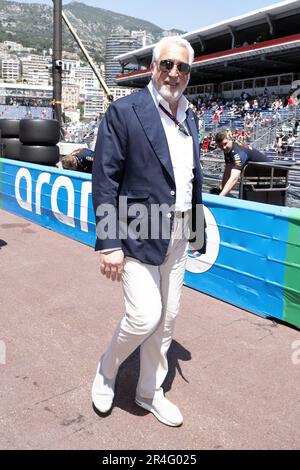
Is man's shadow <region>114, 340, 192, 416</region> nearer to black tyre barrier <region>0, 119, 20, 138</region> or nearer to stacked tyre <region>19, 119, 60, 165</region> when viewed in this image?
stacked tyre <region>19, 119, 60, 165</region>

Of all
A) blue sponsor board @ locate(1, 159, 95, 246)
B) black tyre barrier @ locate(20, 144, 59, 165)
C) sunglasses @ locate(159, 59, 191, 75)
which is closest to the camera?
sunglasses @ locate(159, 59, 191, 75)

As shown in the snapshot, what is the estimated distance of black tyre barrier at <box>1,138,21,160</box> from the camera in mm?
10930

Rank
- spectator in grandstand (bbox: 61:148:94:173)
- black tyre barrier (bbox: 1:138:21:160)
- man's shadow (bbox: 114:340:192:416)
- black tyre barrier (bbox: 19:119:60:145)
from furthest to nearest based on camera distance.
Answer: black tyre barrier (bbox: 1:138:21:160), black tyre barrier (bbox: 19:119:60:145), spectator in grandstand (bbox: 61:148:94:173), man's shadow (bbox: 114:340:192:416)

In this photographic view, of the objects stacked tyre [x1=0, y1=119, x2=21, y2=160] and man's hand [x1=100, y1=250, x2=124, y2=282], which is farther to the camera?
stacked tyre [x1=0, y1=119, x2=21, y2=160]

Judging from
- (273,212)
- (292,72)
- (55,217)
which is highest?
(292,72)

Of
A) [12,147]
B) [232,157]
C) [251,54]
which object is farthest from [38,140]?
[251,54]

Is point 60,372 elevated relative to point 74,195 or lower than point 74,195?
lower

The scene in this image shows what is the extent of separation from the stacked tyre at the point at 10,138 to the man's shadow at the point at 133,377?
28.3ft

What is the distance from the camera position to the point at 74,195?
21.5ft

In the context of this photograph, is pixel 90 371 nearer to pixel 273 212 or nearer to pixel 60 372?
pixel 60 372

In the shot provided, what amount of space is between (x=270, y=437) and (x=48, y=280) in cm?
303

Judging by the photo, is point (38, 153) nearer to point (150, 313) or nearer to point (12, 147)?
point (12, 147)

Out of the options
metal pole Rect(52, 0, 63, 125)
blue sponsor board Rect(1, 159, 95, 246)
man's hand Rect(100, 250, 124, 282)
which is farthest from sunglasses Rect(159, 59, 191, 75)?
metal pole Rect(52, 0, 63, 125)

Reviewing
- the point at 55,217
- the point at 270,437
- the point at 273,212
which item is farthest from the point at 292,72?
the point at 270,437
